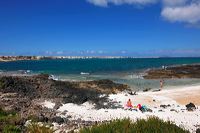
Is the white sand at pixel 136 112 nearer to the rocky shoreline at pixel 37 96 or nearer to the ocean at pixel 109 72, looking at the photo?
the rocky shoreline at pixel 37 96

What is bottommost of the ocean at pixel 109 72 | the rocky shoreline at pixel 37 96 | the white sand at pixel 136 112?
the ocean at pixel 109 72

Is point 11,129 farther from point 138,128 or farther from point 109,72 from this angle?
point 109,72

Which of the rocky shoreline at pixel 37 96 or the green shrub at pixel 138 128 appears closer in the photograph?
the green shrub at pixel 138 128

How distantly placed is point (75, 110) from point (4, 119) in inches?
292

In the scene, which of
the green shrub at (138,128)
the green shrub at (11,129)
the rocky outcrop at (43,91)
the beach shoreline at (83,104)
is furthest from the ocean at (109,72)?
the green shrub at (138,128)

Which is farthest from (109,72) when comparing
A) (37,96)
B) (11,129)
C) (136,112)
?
(11,129)

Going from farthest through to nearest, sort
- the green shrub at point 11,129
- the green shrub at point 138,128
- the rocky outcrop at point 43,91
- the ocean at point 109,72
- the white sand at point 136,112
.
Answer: the ocean at point 109,72
the rocky outcrop at point 43,91
the white sand at point 136,112
the green shrub at point 11,129
the green shrub at point 138,128

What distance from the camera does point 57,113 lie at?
20.8m

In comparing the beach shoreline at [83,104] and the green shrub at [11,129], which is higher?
the green shrub at [11,129]

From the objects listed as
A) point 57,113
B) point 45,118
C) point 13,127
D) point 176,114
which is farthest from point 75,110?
point 13,127

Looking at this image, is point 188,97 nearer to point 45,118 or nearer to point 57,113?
point 57,113

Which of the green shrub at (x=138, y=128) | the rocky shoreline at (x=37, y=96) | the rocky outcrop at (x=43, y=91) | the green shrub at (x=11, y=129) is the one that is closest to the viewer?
the green shrub at (x=138, y=128)

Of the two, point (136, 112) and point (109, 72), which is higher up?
point (136, 112)

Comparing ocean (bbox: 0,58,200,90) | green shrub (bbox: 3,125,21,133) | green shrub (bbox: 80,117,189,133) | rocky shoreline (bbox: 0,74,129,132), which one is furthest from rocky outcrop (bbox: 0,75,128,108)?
green shrub (bbox: 80,117,189,133)
